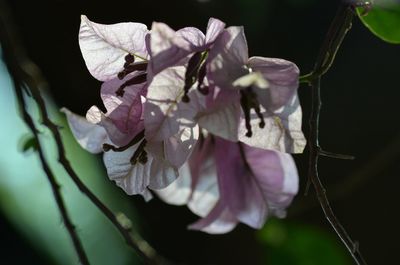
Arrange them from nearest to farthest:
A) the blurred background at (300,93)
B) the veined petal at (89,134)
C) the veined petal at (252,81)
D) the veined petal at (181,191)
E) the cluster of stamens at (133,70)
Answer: the veined petal at (252,81) → the cluster of stamens at (133,70) → the veined petal at (89,134) → the veined petal at (181,191) → the blurred background at (300,93)

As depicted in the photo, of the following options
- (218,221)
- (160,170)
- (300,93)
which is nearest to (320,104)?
(160,170)

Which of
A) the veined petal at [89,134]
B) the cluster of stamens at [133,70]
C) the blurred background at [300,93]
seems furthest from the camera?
the blurred background at [300,93]

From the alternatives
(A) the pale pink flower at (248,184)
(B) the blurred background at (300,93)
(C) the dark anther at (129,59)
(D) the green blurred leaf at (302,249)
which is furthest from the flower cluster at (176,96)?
(B) the blurred background at (300,93)

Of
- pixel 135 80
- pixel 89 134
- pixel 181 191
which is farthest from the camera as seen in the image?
pixel 181 191

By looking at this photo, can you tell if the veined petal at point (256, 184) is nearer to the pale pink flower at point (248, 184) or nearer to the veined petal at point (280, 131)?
the pale pink flower at point (248, 184)

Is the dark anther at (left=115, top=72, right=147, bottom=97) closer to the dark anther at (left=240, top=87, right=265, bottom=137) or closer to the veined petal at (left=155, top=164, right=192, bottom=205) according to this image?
the dark anther at (left=240, top=87, right=265, bottom=137)

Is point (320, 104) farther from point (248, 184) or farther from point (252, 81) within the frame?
point (248, 184)
